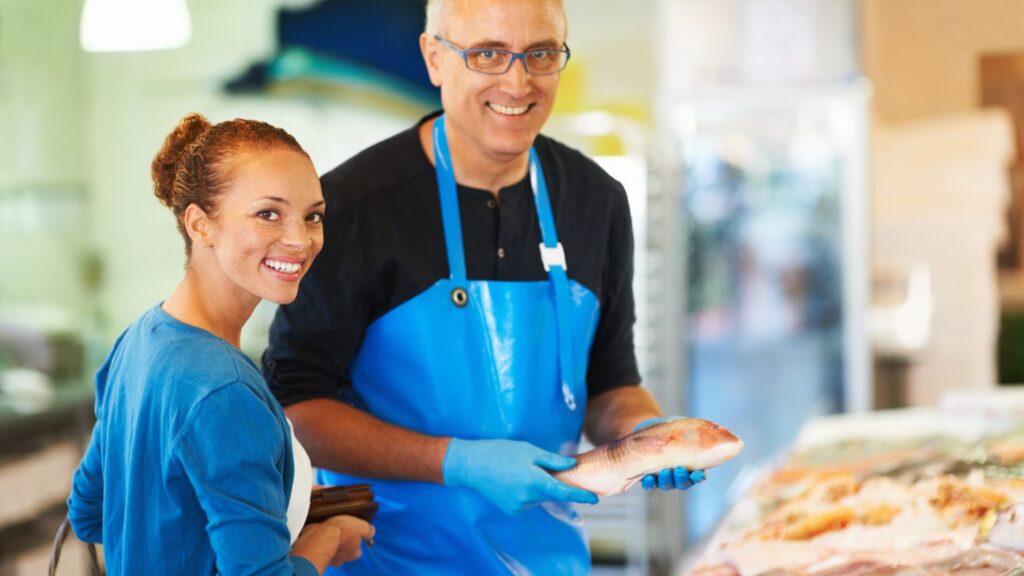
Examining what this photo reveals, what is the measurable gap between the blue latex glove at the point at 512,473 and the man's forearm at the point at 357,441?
103 millimetres

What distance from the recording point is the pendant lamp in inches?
157

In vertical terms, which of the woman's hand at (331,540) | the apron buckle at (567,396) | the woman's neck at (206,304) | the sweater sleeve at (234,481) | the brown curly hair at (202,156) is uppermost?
the brown curly hair at (202,156)

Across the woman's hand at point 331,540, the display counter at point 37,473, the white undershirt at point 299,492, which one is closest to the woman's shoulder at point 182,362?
the white undershirt at point 299,492

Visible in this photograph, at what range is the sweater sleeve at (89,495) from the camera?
147 cm

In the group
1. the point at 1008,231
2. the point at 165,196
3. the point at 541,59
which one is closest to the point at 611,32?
the point at 541,59

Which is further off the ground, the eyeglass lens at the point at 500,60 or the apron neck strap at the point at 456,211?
the eyeglass lens at the point at 500,60

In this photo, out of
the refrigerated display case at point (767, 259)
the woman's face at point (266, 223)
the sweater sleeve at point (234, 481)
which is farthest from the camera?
the refrigerated display case at point (767, 259)

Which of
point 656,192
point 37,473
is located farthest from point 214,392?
point 656,192

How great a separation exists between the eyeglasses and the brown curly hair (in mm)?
407

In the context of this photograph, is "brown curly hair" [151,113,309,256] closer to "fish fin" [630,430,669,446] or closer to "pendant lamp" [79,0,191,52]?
"fish fin" [630,430,669,446]

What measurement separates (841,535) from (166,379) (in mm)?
1375

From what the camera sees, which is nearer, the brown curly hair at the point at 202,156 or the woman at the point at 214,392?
the woman at the point at 214,392

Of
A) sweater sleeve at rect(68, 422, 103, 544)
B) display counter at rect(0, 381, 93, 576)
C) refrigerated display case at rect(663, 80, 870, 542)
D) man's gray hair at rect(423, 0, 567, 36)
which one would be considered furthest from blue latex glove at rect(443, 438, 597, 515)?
refrigerated display case at rect(663, 80, 870, 542)

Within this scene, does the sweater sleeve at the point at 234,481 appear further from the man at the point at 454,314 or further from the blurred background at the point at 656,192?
the blurred background at the point at 656,192
